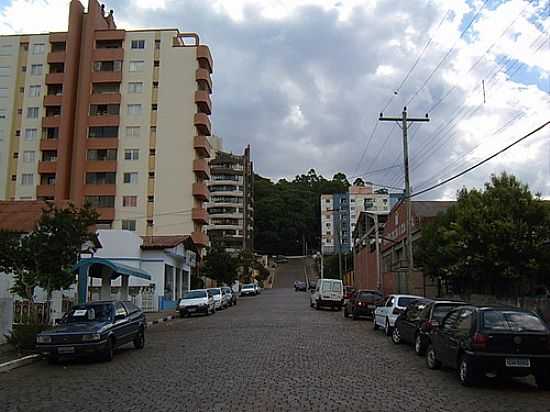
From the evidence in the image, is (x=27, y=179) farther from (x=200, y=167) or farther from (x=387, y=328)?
(x=387, y=328)

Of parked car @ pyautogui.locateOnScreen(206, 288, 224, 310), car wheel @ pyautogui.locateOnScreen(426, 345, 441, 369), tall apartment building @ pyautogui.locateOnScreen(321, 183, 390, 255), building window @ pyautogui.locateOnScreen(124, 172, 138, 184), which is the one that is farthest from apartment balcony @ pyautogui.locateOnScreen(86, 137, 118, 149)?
tall apartment building @ pyautogui.locateOnScreen(321, 183, 390, 255)

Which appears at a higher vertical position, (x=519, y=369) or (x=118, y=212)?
Answer: (x=118, y=212)

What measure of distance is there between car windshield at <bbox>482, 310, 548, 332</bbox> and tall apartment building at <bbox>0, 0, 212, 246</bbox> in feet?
179

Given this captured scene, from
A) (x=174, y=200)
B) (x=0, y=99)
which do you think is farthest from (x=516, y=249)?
(x=0, y=99)

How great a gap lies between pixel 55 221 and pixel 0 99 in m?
58.0

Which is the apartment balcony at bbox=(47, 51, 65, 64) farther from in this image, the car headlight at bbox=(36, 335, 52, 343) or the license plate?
the license plate

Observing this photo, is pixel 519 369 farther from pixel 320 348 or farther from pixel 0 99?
pixel 0 99

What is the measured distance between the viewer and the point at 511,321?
1127cm

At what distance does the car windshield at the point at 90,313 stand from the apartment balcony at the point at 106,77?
Answer: 54.2 m

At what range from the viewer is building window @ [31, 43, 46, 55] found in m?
69.4

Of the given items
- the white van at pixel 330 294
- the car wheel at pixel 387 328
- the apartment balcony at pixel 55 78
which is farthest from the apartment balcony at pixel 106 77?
the car wheel at pixel 387 328

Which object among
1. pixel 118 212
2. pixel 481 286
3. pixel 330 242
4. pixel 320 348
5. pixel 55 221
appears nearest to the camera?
pixel 320 348

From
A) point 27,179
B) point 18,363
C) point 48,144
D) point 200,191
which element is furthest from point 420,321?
point 27,179

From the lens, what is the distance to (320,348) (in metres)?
17.1
